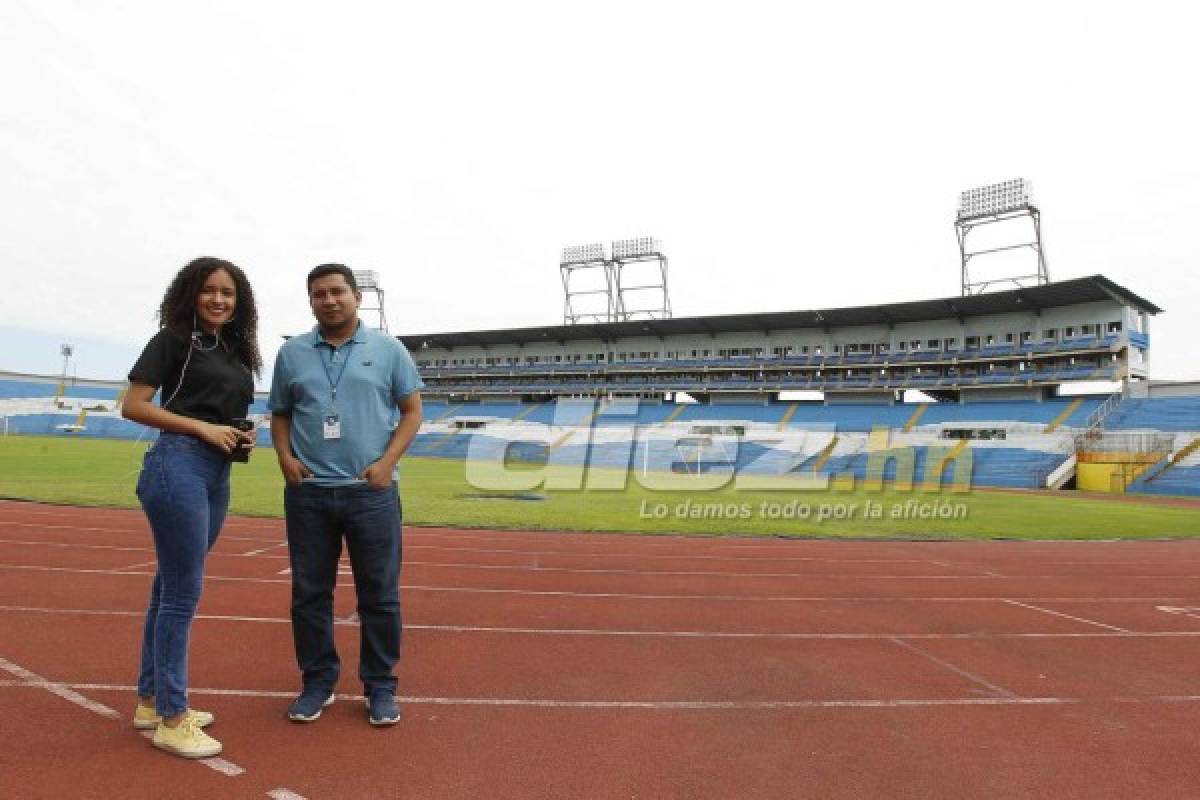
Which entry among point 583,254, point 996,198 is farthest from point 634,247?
point 996,198

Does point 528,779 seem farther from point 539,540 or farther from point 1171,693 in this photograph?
point 539,540


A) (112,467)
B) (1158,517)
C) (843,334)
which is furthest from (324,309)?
(843,334)

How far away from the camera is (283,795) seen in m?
2.68

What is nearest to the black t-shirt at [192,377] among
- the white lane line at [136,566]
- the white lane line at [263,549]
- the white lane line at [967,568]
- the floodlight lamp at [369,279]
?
the white lane line at [136,566]

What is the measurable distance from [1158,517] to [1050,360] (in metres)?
29.2

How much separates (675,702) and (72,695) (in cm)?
319

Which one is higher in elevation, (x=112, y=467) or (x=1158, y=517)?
(x=112, y=467)

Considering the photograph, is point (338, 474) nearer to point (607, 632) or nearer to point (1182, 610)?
point (607, 632)

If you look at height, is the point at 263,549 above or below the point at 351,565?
below

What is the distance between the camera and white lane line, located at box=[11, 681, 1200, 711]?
379cm

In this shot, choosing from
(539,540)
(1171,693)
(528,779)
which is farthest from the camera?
(539,540)

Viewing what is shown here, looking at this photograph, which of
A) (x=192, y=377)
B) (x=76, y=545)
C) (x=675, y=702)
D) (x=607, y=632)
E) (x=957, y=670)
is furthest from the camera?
(x=76, y=545)

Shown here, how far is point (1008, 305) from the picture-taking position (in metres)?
46.2

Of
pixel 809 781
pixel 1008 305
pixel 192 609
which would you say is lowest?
pixel 809 781
